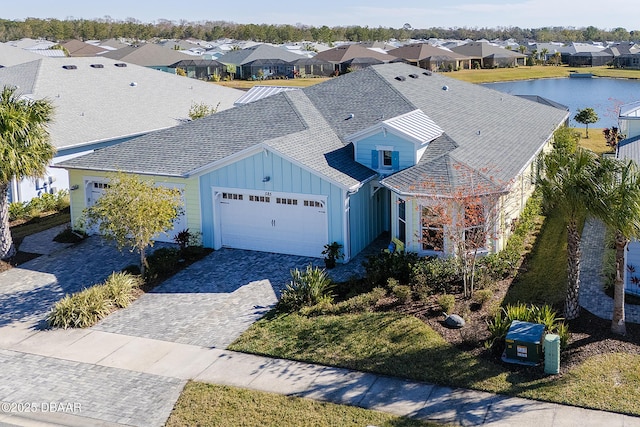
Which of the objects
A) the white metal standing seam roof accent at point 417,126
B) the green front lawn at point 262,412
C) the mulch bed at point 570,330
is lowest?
the green front lawn at point 262,412

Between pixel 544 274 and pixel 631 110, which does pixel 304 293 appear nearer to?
pixel 544 274

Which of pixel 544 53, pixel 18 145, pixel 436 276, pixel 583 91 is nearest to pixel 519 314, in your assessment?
pixel 436 276

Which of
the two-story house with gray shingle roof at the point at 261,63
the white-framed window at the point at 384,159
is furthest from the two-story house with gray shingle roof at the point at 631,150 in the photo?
the two-story house with gray shingle roof at the point at 261,63

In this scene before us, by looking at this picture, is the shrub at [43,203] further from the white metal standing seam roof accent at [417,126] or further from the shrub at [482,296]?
the shrub at [482,296]

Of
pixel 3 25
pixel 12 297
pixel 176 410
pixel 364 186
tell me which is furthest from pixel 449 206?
pixel 3 25

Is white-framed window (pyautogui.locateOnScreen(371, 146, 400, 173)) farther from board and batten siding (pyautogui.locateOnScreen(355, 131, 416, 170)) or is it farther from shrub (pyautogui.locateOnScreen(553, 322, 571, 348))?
shrub (pyautogui.locateOnScreen(553, 322, 571, 348))

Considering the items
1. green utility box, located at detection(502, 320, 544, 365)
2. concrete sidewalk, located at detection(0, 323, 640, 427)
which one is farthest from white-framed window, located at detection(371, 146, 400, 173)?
concrete sidewalk, located at detection(0, 323, 640, 427)
